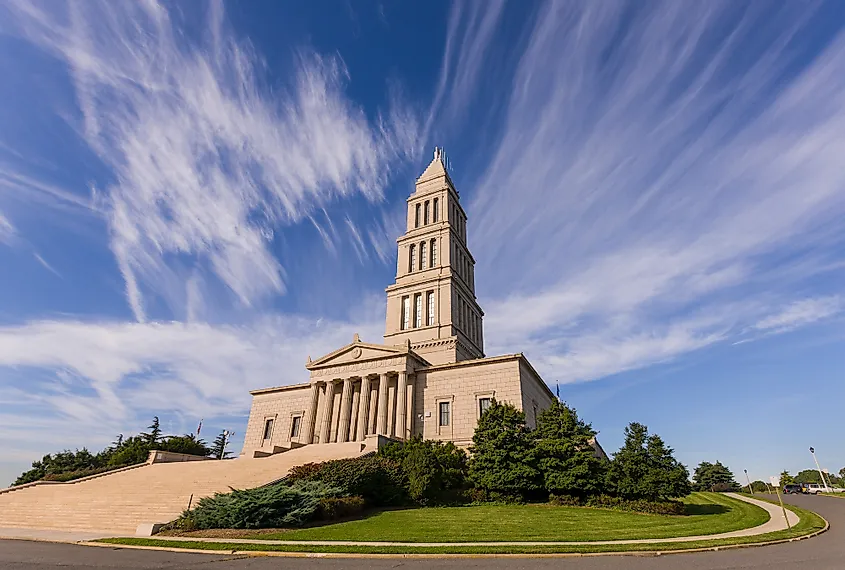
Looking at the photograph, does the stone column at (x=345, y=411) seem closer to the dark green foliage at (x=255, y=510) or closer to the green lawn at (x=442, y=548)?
the dark green foliage at (x=255, y=510)

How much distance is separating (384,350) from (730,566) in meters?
33.6

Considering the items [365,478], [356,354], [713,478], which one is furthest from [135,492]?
[713,478]

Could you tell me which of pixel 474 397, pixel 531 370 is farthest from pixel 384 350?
pixel 531 370

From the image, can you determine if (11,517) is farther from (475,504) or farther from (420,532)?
(475,504)

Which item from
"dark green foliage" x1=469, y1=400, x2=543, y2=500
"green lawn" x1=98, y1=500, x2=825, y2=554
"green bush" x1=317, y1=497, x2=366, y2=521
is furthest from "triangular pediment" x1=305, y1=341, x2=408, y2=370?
"green lawn" x1=98, y1=500, x2=825, y2=554

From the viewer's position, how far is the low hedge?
22.0 m

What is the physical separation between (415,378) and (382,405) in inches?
153

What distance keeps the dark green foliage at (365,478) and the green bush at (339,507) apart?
1.00m

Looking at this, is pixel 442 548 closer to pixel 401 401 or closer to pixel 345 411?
pixel 401 401

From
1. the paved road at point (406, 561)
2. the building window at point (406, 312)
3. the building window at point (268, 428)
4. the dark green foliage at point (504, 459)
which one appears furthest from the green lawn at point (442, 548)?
the building window at point (406, 312)

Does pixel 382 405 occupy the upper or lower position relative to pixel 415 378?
lower

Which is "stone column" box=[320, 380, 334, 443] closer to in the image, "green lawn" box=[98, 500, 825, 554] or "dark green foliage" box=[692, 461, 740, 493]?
"green lawn" box=[98, 500, 825, 554]

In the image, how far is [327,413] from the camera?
4244 centimetres

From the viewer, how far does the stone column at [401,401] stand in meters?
39.3
